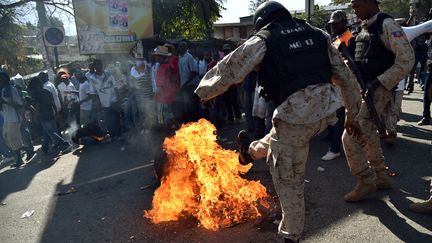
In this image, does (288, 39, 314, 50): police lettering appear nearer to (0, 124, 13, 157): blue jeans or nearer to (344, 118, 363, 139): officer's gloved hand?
(344, 118, 363, 139): officer's gloved hand

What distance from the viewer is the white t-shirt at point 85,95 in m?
8.48

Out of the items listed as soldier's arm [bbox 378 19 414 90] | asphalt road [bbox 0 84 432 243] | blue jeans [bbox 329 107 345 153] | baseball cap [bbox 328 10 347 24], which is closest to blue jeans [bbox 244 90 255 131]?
asphalt road [bbox 0 84 432 243]

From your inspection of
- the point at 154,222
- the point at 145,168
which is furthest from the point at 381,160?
the point at 145,168

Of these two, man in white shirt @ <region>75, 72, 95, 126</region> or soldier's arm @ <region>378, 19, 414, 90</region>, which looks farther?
man in white shirt @ <region>75, 72, 95, 126</region>

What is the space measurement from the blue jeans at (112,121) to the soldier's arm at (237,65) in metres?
6.28

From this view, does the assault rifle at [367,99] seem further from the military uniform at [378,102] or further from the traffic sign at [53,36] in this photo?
the traffic sign at [53,36]

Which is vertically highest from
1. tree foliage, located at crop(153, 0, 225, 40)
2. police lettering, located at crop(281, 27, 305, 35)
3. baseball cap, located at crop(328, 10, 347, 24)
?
tree foliage, located at crop(153, 0, 225, 40)

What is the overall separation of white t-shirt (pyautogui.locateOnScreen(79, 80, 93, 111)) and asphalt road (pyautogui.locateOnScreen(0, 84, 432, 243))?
197 centimetres

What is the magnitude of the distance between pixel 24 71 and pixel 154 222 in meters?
29.4

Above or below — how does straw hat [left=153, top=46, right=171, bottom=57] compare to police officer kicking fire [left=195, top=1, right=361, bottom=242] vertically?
above

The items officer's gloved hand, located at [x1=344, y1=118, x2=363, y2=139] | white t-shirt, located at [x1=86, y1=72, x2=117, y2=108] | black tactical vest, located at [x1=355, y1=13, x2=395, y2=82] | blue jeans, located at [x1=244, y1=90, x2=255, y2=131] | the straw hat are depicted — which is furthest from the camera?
white t-shirt, located at [x1=86, y1=72, x2=117, y2=108]

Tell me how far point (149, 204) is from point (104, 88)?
4748mm

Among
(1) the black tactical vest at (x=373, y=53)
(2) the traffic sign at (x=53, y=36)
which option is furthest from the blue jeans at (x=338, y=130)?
(2) the traffic sign at (x=53, y=36)

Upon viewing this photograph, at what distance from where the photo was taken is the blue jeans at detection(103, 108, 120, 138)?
27.8 feet
